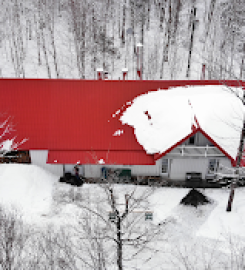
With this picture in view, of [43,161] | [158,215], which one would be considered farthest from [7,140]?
[158,215]

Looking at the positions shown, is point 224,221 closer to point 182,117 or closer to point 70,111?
point 182,117

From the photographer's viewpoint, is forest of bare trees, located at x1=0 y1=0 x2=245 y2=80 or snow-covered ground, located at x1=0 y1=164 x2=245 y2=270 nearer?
snow-covered ground, located at x1=0 y1=164 x2=245 y2=270

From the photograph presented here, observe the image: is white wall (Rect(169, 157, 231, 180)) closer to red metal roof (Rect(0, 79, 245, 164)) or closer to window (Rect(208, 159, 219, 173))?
window (Rect(208, 159, 219, 173))

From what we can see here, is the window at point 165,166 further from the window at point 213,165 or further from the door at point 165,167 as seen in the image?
the window at point 213,165

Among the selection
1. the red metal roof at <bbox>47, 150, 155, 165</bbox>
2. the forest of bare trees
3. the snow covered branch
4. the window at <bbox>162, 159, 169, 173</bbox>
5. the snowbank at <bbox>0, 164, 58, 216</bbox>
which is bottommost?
the snowbank at <bbox>0, 164, 58, 216</bbox>

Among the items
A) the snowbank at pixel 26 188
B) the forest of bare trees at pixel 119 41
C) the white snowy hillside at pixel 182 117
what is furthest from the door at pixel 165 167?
the forest of bare trees at pixel 119 41

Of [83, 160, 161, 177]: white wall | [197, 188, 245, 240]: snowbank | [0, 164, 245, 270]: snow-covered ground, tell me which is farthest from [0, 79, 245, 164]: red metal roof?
[197, 188, 245, 240]: snowbank

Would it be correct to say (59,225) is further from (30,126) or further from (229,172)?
(229,172)
